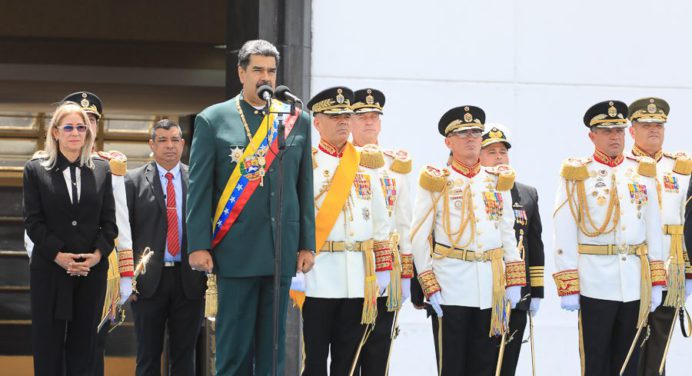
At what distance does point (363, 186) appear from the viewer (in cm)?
745

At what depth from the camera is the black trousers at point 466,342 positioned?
749 centimetres

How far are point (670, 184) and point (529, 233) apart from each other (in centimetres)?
92

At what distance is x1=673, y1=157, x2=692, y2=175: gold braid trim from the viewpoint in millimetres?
8430

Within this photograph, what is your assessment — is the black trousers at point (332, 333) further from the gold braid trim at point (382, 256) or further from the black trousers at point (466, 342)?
the black trousers at point (466, 342)

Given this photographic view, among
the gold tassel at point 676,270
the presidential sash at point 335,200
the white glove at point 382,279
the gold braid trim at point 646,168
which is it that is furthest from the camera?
the gold tassel at point 676,270

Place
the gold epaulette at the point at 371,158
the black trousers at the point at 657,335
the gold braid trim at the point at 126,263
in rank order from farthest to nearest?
1. the black trousers at the point at 657,335
2. the gold braid trim at the point at 126,263
3. the gold epaulette at the point at 371,158

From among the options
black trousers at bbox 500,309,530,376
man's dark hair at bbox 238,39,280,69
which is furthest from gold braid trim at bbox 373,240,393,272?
man's dark hair at bbox 238,39,280,69

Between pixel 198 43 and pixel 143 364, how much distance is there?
7.47 metres

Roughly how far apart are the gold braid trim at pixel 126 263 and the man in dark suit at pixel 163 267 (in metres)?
0.17

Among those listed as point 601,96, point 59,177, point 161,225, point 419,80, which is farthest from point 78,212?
point 601,96

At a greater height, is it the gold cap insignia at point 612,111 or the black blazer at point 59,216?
the gold cap insignia at point 612,111

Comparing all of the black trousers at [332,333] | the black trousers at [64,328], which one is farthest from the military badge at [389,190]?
the black trousers at [64,328]

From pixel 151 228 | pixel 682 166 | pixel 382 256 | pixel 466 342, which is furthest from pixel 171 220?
pixel 682 166

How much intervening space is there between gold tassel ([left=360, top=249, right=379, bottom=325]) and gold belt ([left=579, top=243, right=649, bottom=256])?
125cm
